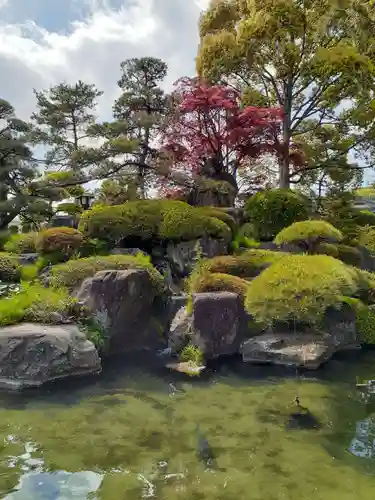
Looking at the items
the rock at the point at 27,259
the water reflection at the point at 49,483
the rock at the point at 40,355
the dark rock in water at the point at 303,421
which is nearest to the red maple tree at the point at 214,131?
the rock at the point at 27,259

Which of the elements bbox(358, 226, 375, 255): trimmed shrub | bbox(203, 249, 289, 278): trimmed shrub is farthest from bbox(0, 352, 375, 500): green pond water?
bbox(358, 226, 375, 255): trimmed shrub

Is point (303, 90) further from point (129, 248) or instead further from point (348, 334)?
point (348, 334)

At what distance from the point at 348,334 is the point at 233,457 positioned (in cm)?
512

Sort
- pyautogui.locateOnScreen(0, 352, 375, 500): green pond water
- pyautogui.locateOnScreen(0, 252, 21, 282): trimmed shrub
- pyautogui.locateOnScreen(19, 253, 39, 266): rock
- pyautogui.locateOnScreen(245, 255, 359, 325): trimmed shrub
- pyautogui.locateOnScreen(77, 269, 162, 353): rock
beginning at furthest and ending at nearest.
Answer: pyautogui.locateOnScreen(19, 253, 39, 266): rock
pyautogui.locateOnScreen(0, 252, 21, 282): trimmed shrub
pyautogui.locateOnScreen(77, 269, 162, 353): rock
pyautogui.locateOnScreen(245, 255, 359, 325): trimmed shrub
pyautogui.locateOnScreen(0, 352, 375, 500): green pond water

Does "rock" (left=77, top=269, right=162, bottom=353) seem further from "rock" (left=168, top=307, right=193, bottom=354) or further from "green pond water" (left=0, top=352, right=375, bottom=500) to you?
"green pond water" (left=0, top=352, right=375, bottom=500)

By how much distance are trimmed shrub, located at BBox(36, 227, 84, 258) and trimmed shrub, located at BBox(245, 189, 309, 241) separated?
17.1ft

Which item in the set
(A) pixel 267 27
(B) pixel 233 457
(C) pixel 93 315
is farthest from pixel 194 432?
(A) pixel 267 27

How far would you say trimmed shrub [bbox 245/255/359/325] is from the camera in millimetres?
7652

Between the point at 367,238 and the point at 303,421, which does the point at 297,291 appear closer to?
the point at 303,421

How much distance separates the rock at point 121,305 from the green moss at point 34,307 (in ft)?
1.63

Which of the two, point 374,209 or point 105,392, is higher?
point 374,209

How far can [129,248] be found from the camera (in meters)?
11.8

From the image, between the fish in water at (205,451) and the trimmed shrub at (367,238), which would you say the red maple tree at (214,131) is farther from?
the fish in water at (205,451)

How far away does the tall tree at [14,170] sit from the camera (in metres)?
15.2
